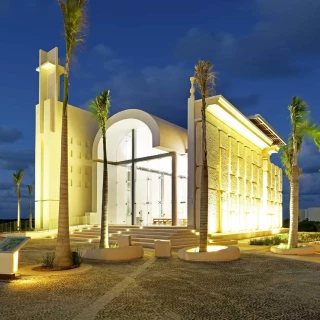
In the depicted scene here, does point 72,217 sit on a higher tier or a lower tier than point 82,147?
lower

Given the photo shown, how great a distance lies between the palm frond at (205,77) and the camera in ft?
53.5

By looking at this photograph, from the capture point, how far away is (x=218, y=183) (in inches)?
995

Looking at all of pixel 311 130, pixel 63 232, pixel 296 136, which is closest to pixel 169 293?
pixel 63 232

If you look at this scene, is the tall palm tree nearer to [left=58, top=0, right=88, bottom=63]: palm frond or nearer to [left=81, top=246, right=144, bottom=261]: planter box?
[left=81, top=246, right=144, bottom=261]: planter box

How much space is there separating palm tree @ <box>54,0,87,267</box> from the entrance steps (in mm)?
7637

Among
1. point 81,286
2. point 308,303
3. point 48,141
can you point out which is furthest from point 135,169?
point 308,303

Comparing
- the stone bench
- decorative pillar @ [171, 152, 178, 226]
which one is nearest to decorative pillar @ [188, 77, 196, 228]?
decorative pillar @ [171, 152, 178, 226]

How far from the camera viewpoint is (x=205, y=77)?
1645 cm

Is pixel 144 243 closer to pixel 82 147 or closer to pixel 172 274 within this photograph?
pixel 172 274

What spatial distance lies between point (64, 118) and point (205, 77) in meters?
6.13

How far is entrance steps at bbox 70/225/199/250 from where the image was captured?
20.3 metres

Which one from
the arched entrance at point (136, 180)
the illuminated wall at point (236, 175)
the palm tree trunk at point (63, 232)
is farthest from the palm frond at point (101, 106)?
the arched entrance at point (136, 180)

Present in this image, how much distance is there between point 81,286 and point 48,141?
1860cm

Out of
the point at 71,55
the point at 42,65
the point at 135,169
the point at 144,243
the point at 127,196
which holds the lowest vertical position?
the point at 144,243
